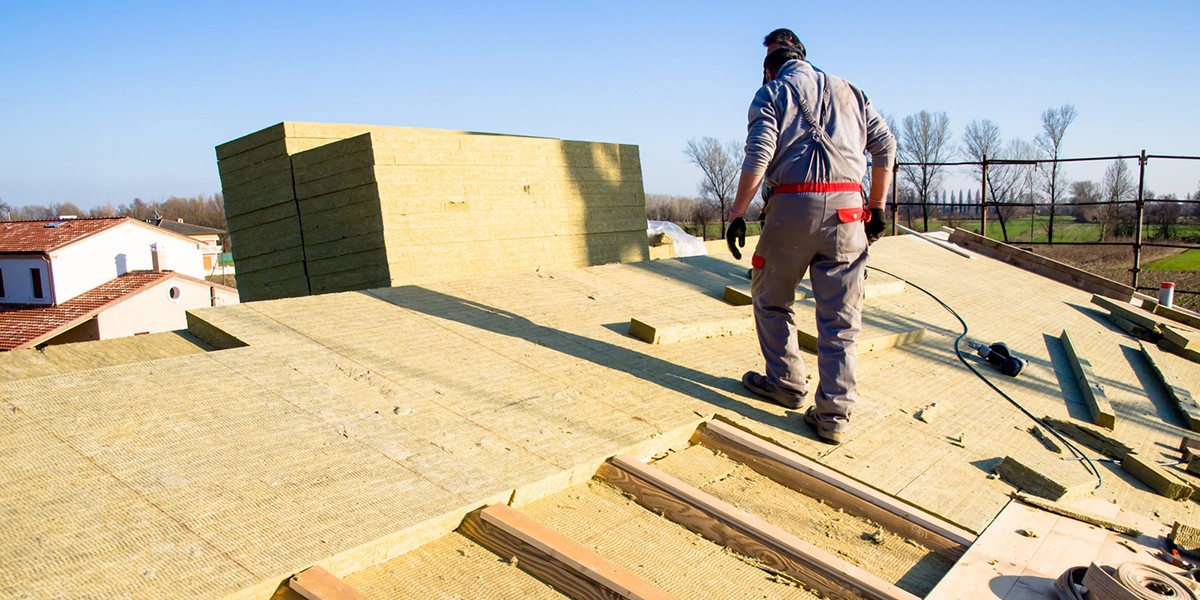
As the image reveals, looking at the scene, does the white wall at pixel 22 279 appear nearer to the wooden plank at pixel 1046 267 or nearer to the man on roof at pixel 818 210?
the wooden plank at pixel 1046 267

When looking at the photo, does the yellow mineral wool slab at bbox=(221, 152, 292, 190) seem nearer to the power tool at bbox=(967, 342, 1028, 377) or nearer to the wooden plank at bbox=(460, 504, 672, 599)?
the wooden plank at bbox=(460, 504, 672, 599)

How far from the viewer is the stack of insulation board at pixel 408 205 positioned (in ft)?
19.2

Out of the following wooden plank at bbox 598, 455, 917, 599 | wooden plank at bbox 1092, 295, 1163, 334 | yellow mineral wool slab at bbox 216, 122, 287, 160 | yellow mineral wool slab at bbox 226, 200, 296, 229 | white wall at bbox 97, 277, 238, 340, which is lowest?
white wall at bbox 97, 277, 238, 340

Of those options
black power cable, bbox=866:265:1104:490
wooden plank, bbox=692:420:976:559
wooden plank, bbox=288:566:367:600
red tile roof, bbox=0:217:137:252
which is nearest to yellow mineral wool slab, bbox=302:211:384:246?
wooden plank, bbox=692:420:976:559

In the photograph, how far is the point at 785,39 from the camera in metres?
3.63

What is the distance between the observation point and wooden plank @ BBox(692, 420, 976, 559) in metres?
2.58

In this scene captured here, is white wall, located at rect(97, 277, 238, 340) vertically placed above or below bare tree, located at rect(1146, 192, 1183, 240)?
below

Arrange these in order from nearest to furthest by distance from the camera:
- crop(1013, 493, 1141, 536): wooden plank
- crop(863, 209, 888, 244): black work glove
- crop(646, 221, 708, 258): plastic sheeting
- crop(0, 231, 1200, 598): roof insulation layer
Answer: crop(0, 231, 1200, 598): roof insulation layer, crop(1013, 493, 1141, 536): wooden plank, crop(863, 209, 888, 244): black work glove, crop(646, 221, 708, 258): plastic sheeting

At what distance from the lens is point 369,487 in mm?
2305

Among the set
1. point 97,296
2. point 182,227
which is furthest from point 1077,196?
point 182,227

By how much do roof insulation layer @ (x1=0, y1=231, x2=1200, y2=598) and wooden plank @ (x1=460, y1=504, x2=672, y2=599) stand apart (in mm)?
90

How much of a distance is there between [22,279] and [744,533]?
3449 cm

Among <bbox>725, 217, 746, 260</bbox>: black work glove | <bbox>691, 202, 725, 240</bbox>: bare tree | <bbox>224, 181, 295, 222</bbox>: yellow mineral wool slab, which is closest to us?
<bbox>725, 217, 746, 260</bbox>: black work glove

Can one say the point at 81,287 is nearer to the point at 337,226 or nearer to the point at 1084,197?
the point at 337,226
